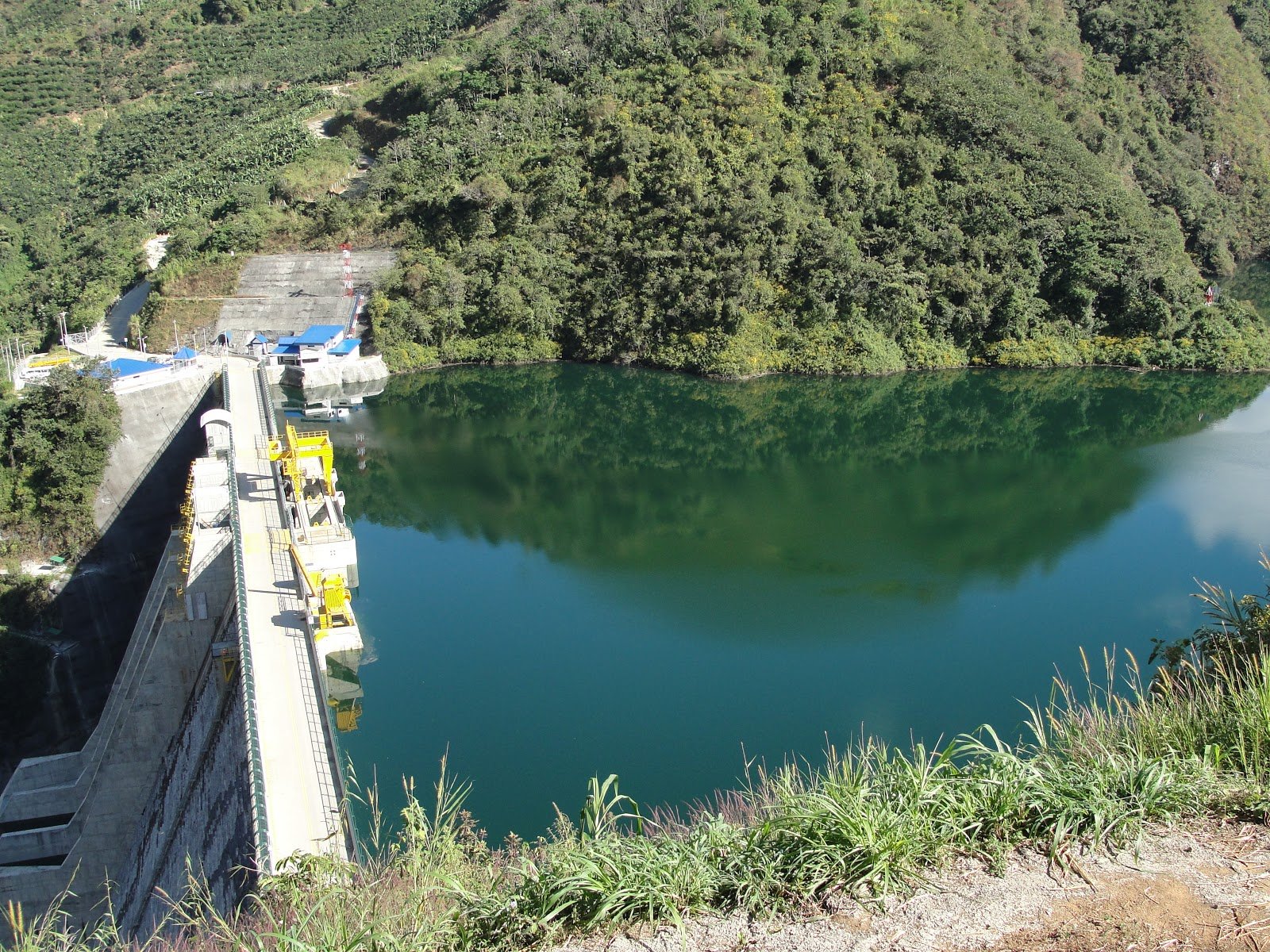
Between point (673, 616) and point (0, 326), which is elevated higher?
point (0, 326)

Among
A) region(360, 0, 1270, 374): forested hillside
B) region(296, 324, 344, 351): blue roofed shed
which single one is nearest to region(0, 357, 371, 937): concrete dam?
region(296, 324, 344, 351): blue roofed shed

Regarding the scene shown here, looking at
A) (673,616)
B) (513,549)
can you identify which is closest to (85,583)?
(513,549)

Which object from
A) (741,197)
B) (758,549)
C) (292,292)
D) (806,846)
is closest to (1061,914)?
(806,846)

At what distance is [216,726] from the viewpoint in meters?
12.9

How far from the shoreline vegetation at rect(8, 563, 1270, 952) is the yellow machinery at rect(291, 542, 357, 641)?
10398 millimetres

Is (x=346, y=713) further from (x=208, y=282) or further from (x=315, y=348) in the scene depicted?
(x=208, y=282)

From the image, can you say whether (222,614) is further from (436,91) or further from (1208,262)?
(1208,262)

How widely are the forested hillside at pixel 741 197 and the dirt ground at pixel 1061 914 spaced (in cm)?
2760

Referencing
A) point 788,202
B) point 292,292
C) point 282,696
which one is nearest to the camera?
point 282,696

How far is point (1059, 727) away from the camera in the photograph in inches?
198

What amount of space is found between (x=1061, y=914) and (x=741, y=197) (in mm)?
30485

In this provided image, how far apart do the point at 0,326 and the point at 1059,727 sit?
36173mm

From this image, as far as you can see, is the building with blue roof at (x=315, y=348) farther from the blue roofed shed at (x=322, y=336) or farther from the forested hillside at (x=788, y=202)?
the forested hillside at (x=788, y=202)

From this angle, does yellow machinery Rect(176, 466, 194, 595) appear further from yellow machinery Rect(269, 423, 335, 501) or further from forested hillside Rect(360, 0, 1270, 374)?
forested hillside Rect(360, 0, 1270, 374)
